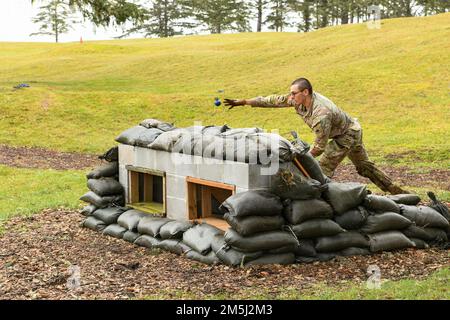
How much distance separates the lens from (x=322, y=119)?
392 inches

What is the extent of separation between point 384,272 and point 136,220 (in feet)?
13.2

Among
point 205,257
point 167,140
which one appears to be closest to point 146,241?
point 205,257

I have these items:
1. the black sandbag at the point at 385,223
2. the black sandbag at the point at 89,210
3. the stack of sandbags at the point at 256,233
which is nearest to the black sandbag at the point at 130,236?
the black sandbag at the point at 89,210

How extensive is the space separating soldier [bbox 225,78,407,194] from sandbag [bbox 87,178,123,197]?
8.67 feet

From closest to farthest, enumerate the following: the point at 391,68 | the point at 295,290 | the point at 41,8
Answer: the point at 295,290 → the point at 391,68 → the point at 41,8

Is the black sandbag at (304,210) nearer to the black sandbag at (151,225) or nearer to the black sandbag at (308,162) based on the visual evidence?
the black sandbag at (308,162)

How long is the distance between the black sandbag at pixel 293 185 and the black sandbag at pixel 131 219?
110 inches

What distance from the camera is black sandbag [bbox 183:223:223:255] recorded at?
30.9 feet

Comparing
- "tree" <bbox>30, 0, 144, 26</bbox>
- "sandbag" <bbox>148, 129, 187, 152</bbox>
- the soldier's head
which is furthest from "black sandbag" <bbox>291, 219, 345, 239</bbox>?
"tree" <bbox>30, 0, 144, 26</bbox>

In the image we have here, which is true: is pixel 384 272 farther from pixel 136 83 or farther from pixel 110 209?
pixel 136 83

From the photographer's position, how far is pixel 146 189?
39.5ft

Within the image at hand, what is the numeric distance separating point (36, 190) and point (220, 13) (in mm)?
57575
